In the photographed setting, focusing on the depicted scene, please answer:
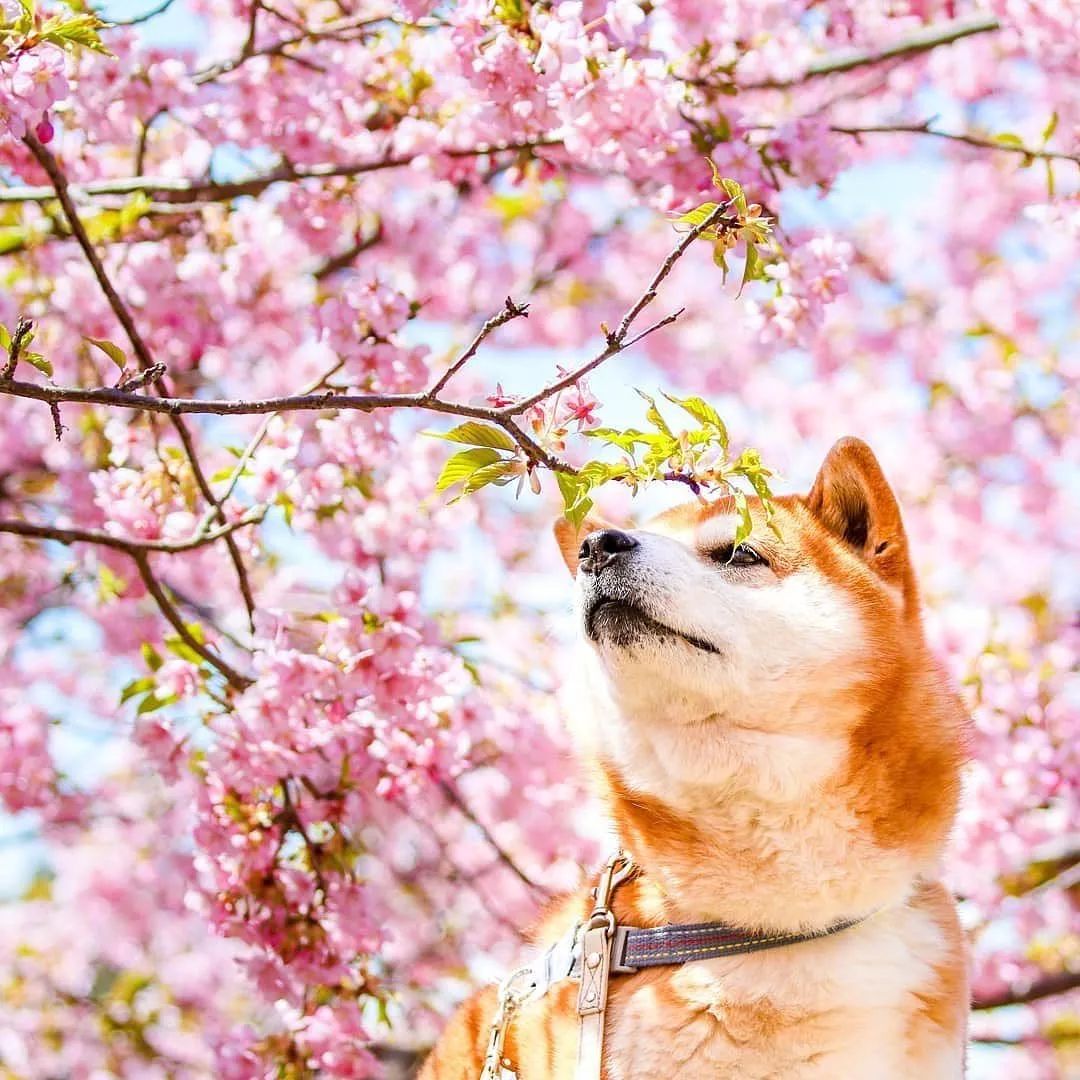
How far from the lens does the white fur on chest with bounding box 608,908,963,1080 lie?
240 cm

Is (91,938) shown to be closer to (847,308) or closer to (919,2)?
(847,308)

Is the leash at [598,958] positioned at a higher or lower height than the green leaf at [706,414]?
lower

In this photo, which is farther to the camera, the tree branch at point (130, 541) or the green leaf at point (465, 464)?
the tree branch at point (130, 541)

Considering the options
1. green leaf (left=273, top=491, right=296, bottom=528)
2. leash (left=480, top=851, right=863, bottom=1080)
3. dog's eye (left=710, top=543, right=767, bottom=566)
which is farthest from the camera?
green leaf (left=273, top=491, right=296, bottom=528)

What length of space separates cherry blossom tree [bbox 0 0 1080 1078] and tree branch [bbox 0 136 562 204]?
3 cm

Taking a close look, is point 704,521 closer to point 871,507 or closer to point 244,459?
point 871,507

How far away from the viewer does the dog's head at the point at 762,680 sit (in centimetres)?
257

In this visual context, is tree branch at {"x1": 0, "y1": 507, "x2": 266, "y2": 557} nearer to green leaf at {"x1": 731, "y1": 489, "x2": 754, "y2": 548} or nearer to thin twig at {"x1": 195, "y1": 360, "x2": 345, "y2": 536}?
thin twig at {"x1": 195, "y1": 360, "x2": 345, "y2": 536}

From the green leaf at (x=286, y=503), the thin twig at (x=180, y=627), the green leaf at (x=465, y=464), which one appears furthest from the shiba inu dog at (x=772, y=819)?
the green leaf at (x=286, y=503)

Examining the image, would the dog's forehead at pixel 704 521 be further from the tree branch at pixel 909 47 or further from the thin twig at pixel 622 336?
the tree branch at pixel 909 47

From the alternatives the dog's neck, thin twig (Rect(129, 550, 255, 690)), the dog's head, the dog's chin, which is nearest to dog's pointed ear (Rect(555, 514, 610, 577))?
the dog's head

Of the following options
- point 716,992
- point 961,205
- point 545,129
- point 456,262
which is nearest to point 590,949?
point 716,992

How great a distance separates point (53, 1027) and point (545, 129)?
18.8 ft

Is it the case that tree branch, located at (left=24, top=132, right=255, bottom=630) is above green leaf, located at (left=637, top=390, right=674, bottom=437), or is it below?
above
